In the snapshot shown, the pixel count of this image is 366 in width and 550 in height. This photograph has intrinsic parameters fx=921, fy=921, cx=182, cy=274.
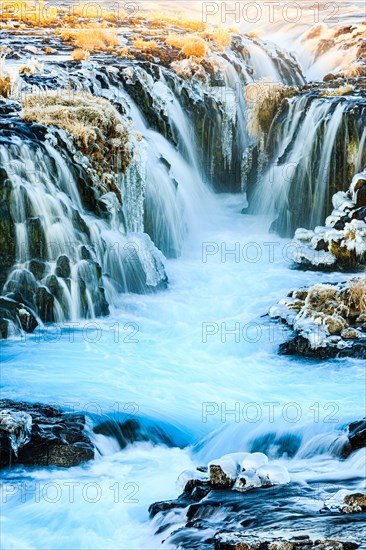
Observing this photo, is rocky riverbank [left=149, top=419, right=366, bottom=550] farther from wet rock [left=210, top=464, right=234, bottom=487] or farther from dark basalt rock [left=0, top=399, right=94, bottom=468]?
dark basalt rock [left=0, top=399, right=94, bottom=468]

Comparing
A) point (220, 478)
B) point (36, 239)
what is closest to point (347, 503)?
point (220, 478)

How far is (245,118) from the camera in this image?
22.1 m

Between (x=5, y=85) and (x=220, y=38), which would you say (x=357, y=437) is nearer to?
(x=5, y=85)

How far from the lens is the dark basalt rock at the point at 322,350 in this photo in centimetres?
1266

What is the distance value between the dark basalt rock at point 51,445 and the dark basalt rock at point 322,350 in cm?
384

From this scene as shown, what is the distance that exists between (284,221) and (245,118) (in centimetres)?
418

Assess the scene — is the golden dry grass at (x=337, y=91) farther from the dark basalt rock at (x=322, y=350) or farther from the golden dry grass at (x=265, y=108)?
the dark basalt rock at (x=322, y=350)

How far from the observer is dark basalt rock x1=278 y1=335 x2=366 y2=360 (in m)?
→ 12.7

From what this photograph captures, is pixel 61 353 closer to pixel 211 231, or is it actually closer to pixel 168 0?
pixel 211 231

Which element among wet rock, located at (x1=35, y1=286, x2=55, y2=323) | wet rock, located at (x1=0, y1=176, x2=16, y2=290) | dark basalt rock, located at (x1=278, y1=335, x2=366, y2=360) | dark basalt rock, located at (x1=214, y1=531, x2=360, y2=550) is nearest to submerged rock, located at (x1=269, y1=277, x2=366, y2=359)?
dark basalt rock, located at (x1=278, y1=335, x2=366, y2=360)

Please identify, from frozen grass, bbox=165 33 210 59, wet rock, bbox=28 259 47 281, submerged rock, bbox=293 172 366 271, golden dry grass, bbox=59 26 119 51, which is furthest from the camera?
golden dry grass, bbox=59 26 119 51

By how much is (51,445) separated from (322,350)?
4609 millimetres

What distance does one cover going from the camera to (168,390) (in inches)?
464

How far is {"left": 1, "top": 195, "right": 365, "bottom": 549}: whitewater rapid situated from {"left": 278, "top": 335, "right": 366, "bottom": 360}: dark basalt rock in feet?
0.50
